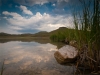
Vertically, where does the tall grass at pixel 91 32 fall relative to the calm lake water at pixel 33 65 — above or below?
above

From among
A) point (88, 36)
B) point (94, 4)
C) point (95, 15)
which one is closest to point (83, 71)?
point (88, 36)

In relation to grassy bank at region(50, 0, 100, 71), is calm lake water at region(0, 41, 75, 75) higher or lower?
lower

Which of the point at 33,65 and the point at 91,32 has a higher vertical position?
the point at 91,32

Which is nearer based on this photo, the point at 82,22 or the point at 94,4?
the point at 94,4

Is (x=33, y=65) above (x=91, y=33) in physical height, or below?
below

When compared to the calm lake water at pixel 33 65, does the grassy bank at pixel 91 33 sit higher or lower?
higher

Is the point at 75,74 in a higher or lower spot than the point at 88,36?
lower

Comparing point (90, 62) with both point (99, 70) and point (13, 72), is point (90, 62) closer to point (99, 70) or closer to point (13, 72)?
point (99, 70)

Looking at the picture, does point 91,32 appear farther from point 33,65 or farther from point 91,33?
point 33,65

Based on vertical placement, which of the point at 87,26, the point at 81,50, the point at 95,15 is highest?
the point at 95,15

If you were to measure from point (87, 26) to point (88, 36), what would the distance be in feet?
0.77

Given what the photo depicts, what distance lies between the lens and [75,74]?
2.16 meters

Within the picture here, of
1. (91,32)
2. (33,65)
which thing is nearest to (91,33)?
(91,32)

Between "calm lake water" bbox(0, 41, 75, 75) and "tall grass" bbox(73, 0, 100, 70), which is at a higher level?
"tall grass" bbox(73, 0, 100, 70)
